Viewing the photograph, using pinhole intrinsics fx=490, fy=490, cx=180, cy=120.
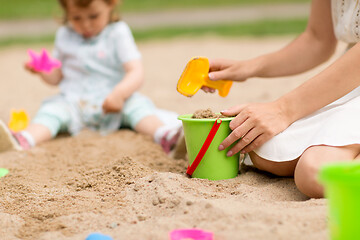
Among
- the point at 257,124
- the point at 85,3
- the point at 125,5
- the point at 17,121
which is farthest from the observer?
the point at 125,5

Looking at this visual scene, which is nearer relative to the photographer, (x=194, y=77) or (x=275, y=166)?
(x=275, y=166)

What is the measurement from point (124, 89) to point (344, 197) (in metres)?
1.61

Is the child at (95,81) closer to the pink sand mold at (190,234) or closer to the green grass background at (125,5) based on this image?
the pink sand mold at (190,234)

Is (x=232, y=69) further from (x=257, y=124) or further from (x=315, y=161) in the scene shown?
(x=315, y=161)

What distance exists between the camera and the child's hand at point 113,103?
7.53 feet

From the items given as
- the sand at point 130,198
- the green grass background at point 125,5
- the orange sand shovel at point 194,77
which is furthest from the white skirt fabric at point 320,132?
the green grass background at point 125,5

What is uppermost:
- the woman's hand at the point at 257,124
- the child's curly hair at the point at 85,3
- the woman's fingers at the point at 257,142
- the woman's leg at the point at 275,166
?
the child's curly hair at the point at 85,3

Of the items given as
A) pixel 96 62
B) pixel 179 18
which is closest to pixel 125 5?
pixel 179 18

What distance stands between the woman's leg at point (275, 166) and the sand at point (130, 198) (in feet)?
0.08

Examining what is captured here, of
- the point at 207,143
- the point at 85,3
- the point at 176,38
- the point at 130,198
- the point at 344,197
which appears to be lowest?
the point at 176,38

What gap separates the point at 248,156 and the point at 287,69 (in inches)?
15.2

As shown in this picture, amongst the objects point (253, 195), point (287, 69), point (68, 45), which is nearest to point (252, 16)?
point (68, 45)

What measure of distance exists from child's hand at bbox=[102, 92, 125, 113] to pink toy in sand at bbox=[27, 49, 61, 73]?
1.32ft

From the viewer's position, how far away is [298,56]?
179 cm
